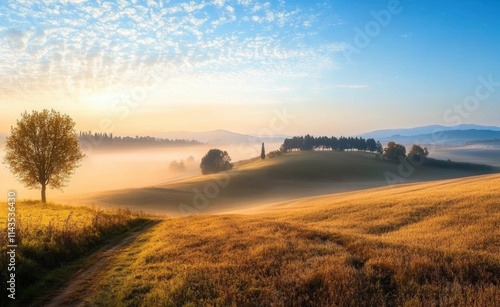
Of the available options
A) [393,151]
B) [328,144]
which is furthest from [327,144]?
[393,151]

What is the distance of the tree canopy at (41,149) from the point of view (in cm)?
4169

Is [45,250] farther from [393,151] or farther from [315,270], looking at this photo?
[393,151]

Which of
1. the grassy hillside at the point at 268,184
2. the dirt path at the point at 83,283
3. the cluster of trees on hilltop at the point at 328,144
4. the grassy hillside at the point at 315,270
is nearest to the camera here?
the grassy hillside at the point at 315,270

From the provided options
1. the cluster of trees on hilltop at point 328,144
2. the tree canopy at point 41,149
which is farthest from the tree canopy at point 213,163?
the tree canopy at point 41,149

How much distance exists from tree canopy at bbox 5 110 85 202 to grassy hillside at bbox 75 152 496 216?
2260cm

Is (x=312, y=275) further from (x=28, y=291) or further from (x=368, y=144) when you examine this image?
(x=368, y=144)

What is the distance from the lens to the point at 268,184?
104m

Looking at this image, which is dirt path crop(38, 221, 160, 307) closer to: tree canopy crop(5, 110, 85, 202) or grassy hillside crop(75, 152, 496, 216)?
tree canopy crop(5, 110, 85, 202)

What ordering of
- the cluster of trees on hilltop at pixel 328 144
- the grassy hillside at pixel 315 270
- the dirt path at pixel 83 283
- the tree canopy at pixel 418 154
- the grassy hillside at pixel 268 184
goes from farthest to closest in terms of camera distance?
the cluster of trees on hilltop at pixel 328 144 → the tree canopy at pixel 418 154 → the grassy hillside at pixel 268 184 → the dirt path at pixel 83 283 → the grassy hillside at pixel 315 270

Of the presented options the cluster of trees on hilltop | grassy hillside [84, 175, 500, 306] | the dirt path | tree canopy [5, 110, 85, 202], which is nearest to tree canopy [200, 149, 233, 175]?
the cluster of trees on hilltop

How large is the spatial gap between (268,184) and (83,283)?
9263 cm

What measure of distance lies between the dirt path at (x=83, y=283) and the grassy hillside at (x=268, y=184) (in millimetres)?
44780

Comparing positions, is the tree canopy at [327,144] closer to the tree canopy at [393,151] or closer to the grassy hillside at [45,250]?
the tree canopy at [393,151]

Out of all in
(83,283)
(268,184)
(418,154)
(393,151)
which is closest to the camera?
(83,283)
